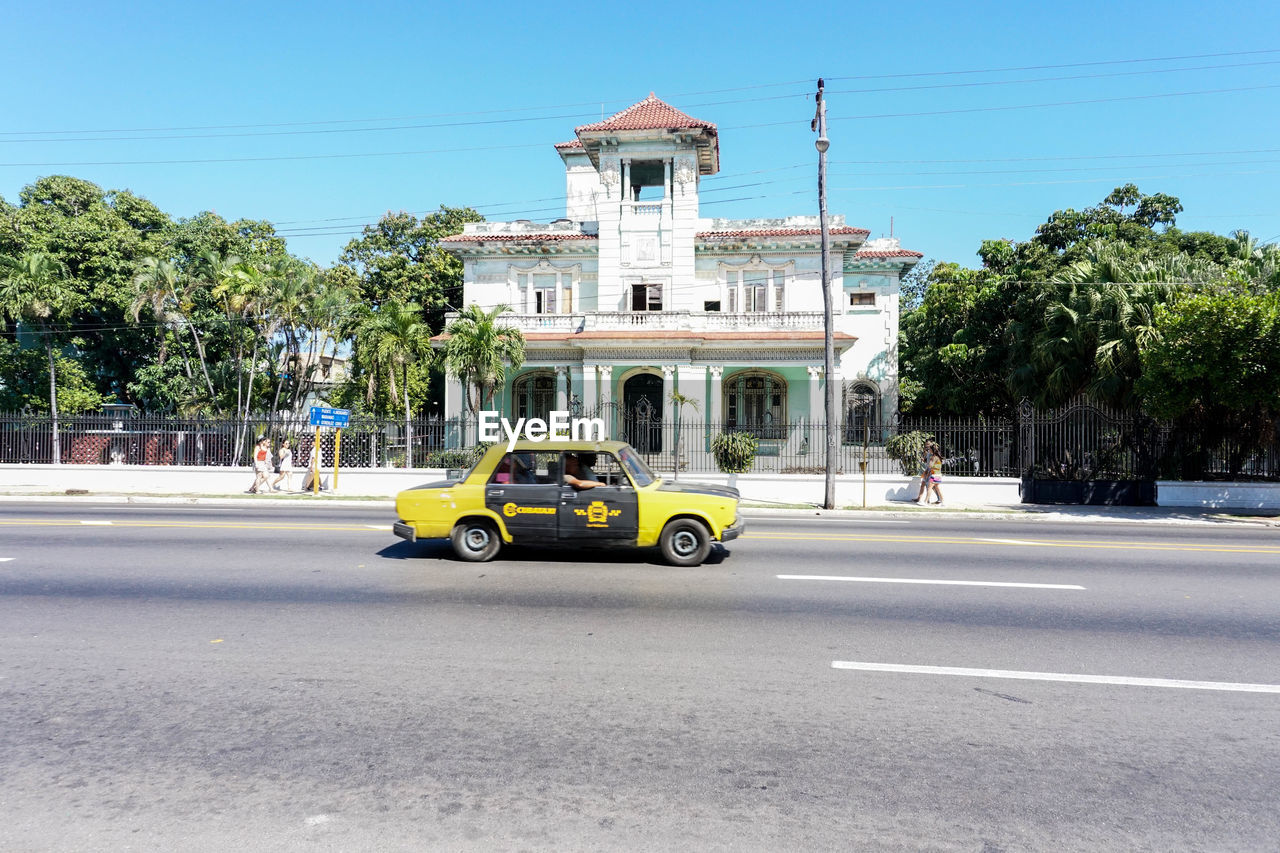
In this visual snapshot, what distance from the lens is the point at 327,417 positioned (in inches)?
805

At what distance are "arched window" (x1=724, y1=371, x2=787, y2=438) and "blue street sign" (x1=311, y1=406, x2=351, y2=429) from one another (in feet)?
52.4

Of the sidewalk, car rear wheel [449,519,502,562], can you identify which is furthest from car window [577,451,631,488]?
the sidewalk

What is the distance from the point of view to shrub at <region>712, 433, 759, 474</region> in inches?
894

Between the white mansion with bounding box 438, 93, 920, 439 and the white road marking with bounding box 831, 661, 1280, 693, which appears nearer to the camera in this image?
the white road marking with bounding box 831, 661, 1280, 693

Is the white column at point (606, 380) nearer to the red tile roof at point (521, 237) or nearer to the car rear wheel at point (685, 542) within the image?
the red tile roof at point (521, 237)

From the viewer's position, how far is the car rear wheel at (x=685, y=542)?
30.9 ft

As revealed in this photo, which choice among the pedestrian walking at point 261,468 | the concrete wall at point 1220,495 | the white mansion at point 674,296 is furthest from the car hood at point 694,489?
the white mansion at point 674,296

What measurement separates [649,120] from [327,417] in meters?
18.8

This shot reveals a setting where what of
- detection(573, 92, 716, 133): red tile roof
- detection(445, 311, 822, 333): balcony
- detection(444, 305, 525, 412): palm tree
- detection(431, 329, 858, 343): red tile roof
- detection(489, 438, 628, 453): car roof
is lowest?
detection(489, 438, 628, 453): car roof

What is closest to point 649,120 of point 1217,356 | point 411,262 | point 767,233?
point 767,233

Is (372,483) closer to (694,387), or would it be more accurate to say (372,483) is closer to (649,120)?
(694,387)

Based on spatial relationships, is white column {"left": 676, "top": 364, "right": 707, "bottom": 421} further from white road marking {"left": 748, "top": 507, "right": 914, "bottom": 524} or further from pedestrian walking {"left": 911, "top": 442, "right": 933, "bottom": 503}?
white road marking {"left": 748, "top": 507, "right": 914, "bottom": 524}

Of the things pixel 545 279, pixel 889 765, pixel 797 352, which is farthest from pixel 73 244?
pixel 889 765

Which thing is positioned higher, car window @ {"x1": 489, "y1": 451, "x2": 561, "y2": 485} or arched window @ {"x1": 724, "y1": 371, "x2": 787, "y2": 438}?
arched window @ {"x1": 724, "y1": 371, "x2": 787, "y2": 438}
